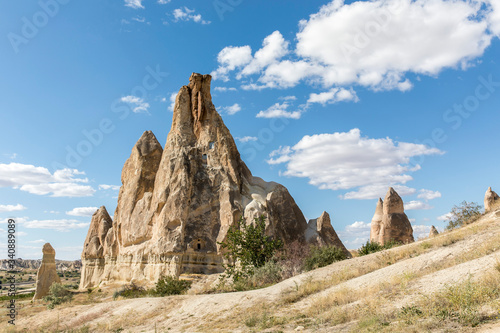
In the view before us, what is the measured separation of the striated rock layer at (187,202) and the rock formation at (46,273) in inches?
195

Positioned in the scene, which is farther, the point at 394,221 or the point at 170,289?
the point at 394,221

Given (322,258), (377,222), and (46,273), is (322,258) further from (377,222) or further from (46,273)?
(46,273)

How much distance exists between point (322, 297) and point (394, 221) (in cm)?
2528

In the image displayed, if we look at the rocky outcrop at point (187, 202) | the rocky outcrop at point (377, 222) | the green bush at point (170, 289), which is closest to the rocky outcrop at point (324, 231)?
the rocky outcrop at point (187, 202)

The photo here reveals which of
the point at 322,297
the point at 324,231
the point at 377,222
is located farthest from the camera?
the point at 377,222

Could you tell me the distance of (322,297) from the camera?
11.3 metres

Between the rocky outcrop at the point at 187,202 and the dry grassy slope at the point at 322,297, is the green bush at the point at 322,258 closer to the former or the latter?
the dry grassy slope at the point at 322,297

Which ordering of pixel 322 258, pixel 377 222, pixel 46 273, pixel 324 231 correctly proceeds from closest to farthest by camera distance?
1. pixel 322 258
2. pixel 324 231
3. pixel 46 273
4. pixel 377 222

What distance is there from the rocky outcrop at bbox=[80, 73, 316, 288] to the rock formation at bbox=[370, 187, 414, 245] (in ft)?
23.4

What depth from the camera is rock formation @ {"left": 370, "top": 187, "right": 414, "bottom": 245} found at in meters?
33.9

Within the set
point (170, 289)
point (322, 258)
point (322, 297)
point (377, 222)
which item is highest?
point (377, 222)

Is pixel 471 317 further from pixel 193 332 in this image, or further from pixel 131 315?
pixel 131 315

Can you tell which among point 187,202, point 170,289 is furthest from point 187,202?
point 170,289

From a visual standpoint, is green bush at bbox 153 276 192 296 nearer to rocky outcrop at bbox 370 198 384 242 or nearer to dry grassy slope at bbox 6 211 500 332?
dry grassy slope at bbox 6 211 500 332
